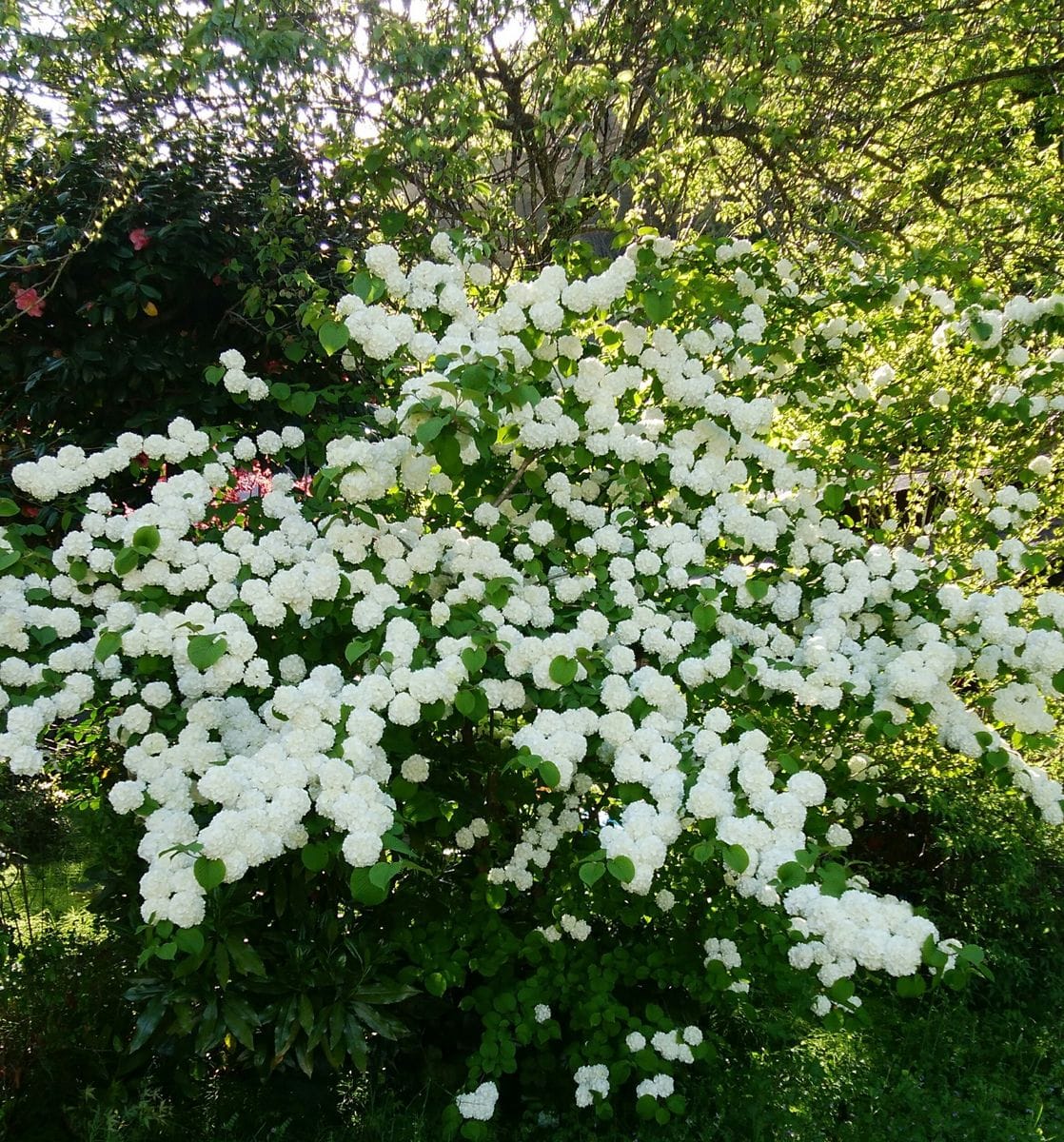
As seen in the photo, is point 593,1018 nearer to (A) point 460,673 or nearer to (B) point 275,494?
(A) point 460,673

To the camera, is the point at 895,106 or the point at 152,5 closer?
the point at 152,5

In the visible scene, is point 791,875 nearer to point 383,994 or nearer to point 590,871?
point 590,871

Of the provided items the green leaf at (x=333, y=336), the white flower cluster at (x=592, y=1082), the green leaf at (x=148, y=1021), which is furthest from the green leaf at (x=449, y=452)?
the white flower cluster at (x=592, y=1082)

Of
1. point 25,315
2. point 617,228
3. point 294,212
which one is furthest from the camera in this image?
point 294,212

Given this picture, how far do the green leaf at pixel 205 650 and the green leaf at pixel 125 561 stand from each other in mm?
376

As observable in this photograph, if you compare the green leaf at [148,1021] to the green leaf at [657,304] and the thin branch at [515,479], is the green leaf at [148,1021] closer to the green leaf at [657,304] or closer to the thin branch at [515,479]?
the thin branch at [515,479]

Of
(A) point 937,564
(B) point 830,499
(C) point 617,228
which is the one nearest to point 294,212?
(C) point 617,228

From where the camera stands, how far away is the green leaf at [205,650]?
2043 millimetres

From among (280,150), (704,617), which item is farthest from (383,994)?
(280,150)

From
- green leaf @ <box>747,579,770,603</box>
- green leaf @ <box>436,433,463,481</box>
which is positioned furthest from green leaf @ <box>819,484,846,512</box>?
green leaf @ <box>436,433,463,481</box>

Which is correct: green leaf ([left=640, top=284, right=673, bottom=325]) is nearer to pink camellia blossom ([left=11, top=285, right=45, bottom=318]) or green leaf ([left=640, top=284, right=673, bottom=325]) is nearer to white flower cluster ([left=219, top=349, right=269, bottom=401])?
white flower cluster ([left=219, top=349, right=269, bottom=401])

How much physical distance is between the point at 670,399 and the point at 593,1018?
1858mm

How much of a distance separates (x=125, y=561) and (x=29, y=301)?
6.58ft

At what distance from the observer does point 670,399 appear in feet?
9.74
